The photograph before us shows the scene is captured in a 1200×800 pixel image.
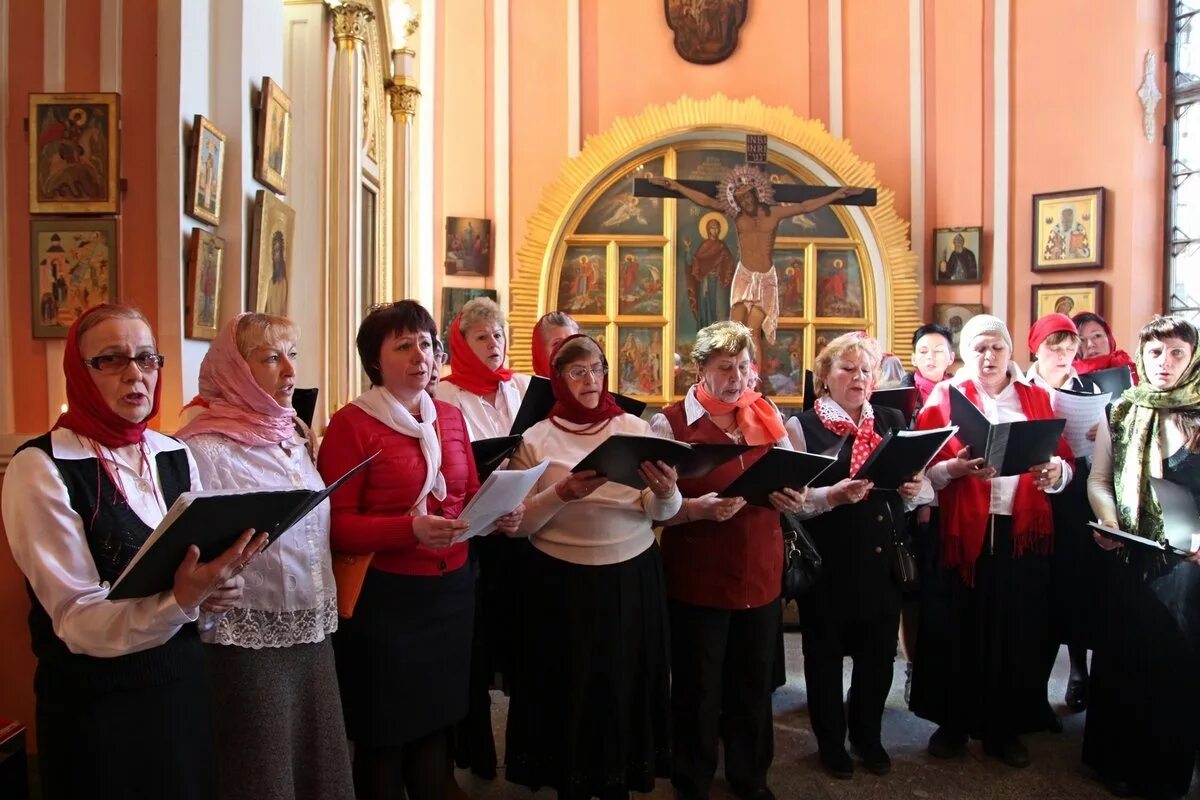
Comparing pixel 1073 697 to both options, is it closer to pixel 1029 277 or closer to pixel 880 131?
pixel 1029 277

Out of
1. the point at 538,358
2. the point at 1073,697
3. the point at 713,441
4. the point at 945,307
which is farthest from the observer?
the point at 945,307

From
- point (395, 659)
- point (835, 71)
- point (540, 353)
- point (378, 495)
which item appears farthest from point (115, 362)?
point (835, 71)

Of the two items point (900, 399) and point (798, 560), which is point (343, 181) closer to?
point (900, 399)

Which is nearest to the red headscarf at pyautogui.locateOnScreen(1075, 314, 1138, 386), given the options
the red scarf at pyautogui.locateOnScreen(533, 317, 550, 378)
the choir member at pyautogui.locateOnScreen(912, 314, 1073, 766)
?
the choir member at pyautogui.locateOnScreen(912, 314, 1073, 766)

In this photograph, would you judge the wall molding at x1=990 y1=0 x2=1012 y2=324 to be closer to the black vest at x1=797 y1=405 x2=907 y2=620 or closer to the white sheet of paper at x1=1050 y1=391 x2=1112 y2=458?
the white sheet of paper at x1=1050 y1=391 x2=1112 y2=458

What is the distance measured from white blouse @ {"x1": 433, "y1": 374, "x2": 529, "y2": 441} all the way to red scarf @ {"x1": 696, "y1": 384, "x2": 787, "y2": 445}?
904 millimetres

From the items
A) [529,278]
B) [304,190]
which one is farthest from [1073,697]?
[529,278]

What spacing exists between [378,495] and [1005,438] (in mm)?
2225

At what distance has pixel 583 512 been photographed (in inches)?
118

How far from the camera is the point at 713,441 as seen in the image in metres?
3.14

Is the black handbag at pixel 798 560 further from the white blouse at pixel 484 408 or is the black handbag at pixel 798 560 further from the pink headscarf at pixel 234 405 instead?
the pink headscarf at pixel 234 405

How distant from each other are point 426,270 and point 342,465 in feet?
21.2

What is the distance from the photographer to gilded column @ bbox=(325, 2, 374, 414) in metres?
5.61

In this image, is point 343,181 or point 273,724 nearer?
point 273,724
